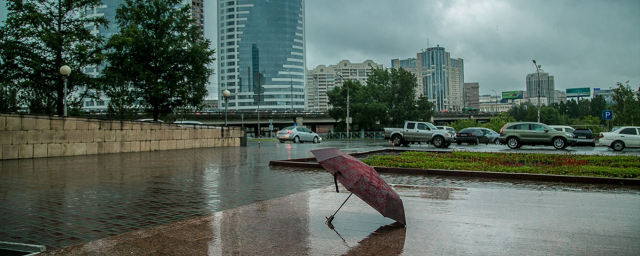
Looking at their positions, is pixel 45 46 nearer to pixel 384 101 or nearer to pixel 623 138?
pixel 623 138

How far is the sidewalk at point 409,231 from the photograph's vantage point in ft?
15.5

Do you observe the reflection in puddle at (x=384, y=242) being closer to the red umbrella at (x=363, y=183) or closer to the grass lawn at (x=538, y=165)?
the red umbrella at (x=363, y=183)

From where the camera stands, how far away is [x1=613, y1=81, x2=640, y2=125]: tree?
138 ft

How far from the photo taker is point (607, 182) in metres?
10.2

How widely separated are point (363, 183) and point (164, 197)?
4.41m

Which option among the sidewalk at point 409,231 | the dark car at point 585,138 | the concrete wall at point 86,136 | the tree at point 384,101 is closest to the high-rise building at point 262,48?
the tree at point 384,101

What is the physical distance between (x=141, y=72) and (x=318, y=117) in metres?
55.7

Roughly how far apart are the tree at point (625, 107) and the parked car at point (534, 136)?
19.7 m

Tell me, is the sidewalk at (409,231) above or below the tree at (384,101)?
below

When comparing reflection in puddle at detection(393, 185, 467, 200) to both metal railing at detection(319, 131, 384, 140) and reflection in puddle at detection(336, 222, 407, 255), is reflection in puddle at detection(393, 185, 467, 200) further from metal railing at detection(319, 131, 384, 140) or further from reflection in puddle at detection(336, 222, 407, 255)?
metal railing at detection(319, 131, 384, 140)

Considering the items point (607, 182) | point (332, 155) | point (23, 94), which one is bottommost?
point (607, 182)

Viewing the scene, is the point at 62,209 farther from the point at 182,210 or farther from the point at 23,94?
the point at 23,94

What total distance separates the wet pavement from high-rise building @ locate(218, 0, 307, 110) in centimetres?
15912

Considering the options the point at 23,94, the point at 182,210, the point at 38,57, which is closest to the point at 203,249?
the point at 182,210
